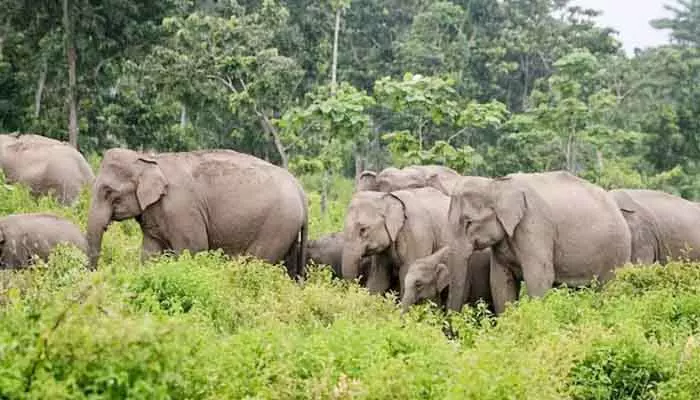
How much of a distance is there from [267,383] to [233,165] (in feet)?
18.6

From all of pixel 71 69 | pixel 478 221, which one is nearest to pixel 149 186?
pixel 478 221

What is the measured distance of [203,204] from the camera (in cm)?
1062

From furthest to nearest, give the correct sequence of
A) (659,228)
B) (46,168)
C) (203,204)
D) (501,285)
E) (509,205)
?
(46,168)
(659,228)
(203,204)
(501,285)
(509,205)

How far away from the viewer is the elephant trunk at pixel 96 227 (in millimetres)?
10008

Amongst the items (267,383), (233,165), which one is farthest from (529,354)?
(233,165)

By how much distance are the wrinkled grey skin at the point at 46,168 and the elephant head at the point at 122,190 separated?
4961 millimetres

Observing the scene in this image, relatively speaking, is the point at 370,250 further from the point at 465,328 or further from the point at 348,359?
the point at 348,359

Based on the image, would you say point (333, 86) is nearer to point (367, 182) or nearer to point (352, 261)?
point (367, 182)

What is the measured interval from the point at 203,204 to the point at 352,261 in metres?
1.64

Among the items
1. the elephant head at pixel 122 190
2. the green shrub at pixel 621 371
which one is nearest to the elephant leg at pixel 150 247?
the elephant head at pixel 122 190

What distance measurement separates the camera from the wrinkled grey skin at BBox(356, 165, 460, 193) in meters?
13.5

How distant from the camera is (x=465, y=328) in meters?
7.83

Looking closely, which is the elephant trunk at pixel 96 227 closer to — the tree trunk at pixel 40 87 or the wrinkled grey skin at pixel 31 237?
the wrinkled grey skin at pixel 31 237

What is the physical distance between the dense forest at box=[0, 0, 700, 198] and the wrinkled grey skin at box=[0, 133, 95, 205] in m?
3.28
